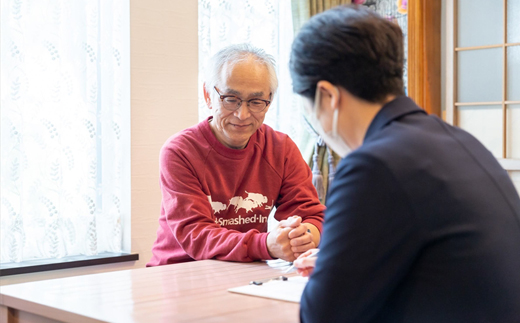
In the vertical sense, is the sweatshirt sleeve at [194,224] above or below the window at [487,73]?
below

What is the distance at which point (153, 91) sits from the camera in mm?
2953

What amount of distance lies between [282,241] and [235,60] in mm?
666

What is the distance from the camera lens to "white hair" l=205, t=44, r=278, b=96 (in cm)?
201

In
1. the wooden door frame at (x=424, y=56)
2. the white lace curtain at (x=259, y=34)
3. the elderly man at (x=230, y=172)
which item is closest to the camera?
the elderly man at (x=230, y=172)

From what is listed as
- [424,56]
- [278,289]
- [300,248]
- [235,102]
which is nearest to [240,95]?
[235,102]

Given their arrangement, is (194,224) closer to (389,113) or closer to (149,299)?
(149,299)

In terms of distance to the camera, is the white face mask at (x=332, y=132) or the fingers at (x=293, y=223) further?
the fingers at (x=293, y=223)

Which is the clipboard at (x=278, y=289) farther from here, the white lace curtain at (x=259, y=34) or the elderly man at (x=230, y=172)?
the white lace curtain at (x=259, y=34)

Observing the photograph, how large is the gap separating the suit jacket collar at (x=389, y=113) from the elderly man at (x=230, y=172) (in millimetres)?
842

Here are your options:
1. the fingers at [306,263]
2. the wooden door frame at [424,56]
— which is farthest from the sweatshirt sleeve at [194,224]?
the wooden door frame at [424,56]

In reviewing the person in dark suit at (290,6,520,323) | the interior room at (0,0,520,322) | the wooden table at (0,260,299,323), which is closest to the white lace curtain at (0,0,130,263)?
the interior room at (0,0,520,322)

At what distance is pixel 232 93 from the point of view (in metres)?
2.00

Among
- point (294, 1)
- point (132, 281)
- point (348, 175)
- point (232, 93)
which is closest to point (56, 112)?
point (232, 93)

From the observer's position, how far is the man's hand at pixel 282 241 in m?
1.67
